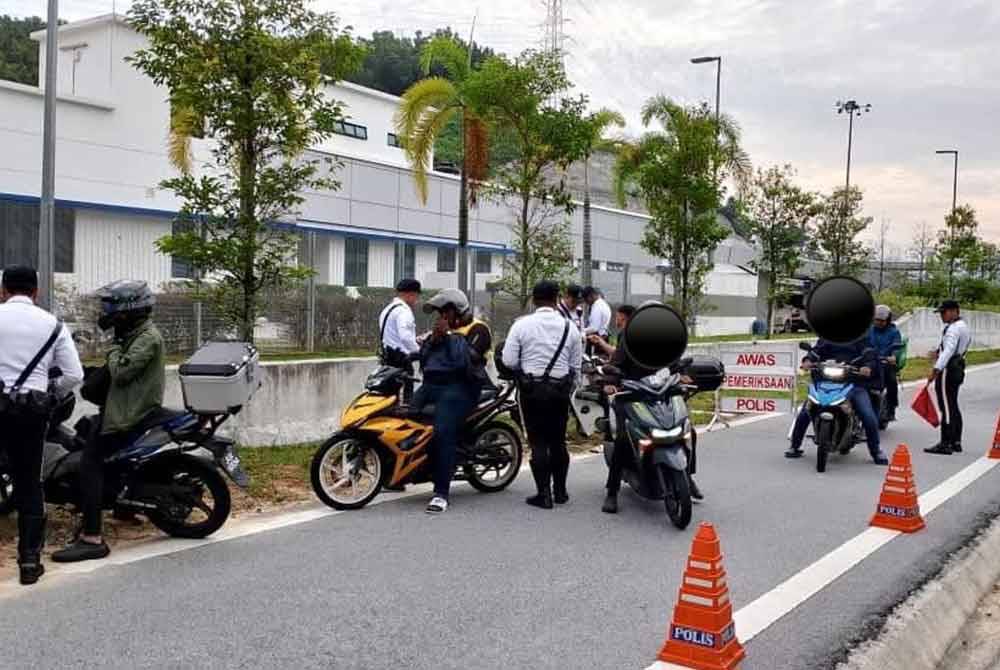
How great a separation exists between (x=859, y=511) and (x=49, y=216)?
368 inches

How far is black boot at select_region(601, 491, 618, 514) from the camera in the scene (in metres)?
7.83

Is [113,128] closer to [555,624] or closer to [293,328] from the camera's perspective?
[293,328]

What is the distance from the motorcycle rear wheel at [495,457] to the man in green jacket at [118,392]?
299 centimetres

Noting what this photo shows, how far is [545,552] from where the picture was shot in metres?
6.56

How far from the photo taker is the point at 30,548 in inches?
219

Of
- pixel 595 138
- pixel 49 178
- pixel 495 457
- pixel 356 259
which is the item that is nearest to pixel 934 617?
pixel 495 457

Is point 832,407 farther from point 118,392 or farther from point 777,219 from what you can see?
point 777,219

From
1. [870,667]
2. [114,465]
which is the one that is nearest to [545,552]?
[870,667]

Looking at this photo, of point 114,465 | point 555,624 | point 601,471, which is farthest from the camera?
point 601,471

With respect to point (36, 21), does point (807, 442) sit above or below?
below

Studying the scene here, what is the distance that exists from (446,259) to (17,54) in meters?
33.8

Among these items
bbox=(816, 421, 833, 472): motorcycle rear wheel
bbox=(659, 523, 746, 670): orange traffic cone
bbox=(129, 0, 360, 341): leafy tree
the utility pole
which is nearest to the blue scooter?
bbox=(816, 421, 833, 472): motorcycle rear wheel

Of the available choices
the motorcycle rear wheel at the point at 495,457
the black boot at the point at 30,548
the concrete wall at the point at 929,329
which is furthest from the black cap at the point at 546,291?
the concrete wall at the point at 929,329

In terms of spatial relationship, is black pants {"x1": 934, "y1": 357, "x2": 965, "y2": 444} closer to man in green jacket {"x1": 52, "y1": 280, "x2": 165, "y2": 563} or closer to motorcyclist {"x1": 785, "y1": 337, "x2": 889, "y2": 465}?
motorcyclist {"x1": 785, "y1": 337, "x2": 889, "y2": 465}
